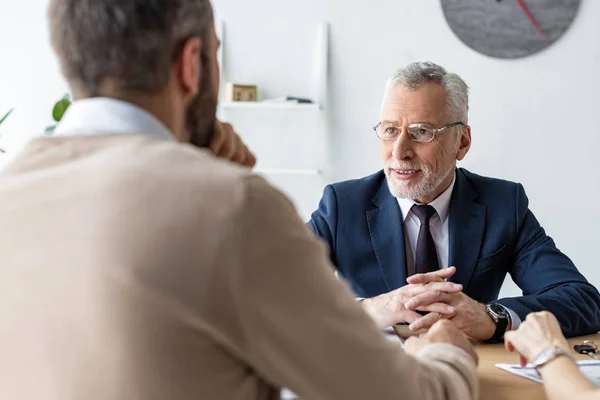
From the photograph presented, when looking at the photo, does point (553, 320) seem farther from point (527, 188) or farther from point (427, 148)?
point (527, 188)

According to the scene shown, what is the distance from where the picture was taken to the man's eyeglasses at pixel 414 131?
2357 mm

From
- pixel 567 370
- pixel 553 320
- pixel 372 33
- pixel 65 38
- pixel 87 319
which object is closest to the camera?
pixel 87 319

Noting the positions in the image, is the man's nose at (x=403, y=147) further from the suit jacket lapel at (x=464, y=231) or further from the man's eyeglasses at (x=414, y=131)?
the suit jacket lapel at (x=464, y=231)

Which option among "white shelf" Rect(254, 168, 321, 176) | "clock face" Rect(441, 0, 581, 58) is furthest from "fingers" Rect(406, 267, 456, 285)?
"clock face" Rect(441, 0, 581, 58)

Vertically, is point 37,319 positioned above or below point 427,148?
above

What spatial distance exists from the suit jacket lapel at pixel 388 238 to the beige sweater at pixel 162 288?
4.37 feet

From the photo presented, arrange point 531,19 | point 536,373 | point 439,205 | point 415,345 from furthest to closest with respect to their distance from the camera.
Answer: point 531,19 < point 439,205 < point 536,373 < point 415,345

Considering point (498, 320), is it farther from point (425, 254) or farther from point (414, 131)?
point (414, 131)

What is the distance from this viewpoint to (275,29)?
375 cm

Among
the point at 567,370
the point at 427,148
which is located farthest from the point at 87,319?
the point at 427,148

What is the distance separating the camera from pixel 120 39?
35.4 inches

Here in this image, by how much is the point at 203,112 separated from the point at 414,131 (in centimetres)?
143

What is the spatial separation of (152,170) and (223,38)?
3.04 m

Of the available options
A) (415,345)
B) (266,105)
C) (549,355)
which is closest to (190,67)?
(415,345)
